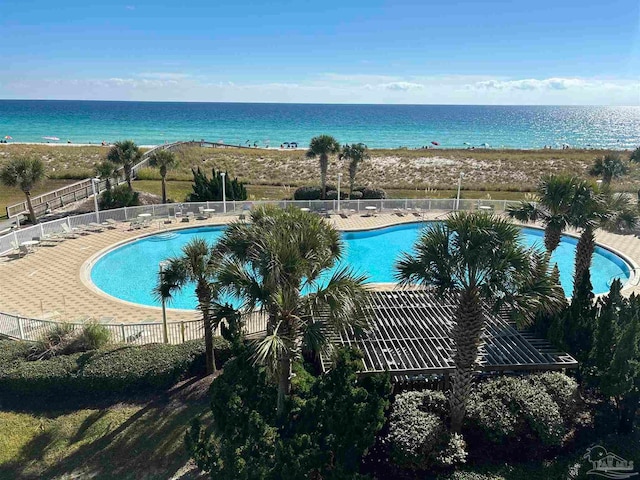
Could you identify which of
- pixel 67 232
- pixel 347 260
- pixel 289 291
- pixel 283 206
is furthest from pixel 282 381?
→ pixel 67 232

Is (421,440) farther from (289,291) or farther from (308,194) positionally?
(308,194)

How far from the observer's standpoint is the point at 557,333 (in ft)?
34.8

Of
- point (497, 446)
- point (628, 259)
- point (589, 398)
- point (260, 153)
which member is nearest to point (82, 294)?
point (497, 446)

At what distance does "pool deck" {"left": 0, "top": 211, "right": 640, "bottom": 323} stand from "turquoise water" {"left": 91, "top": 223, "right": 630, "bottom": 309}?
19.6 inches

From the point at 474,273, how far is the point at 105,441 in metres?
7.86

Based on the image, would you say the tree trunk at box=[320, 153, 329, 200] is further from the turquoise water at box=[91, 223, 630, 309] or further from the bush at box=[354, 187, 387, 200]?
the turquoise water at box=[91, 223, 630, 309]

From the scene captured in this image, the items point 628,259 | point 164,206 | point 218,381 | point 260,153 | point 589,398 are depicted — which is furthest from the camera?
point 260,153

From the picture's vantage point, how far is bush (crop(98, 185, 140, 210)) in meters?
26.8

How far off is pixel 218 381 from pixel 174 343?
4.52 m

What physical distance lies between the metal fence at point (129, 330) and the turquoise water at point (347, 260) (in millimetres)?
3753

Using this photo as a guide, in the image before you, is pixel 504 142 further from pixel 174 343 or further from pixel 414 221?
pixel 174 343

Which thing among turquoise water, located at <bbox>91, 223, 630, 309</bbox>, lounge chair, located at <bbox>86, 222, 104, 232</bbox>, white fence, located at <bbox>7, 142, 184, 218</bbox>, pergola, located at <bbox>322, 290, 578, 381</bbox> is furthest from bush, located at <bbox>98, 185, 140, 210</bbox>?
pergola, located at <bbox>322, 290, 578, 381</bbox>

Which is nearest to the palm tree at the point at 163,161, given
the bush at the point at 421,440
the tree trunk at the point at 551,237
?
the tree trunk at the point at 551,237

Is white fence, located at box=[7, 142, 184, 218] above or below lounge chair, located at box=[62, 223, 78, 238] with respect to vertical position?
above
